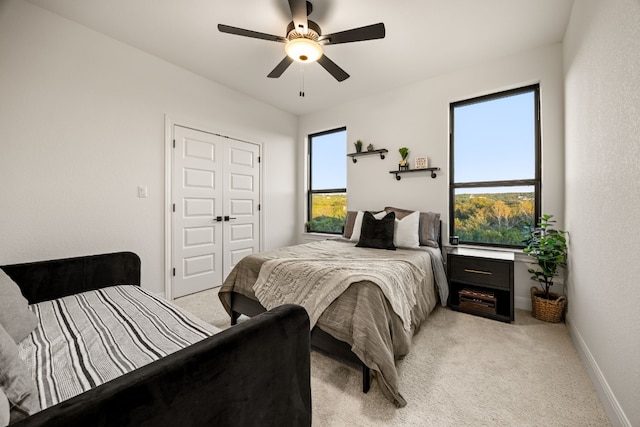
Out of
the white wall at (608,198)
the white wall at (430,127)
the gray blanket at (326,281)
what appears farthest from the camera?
the white wall at (430,127)

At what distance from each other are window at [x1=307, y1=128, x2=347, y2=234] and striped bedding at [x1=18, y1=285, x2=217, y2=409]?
308 centimetres

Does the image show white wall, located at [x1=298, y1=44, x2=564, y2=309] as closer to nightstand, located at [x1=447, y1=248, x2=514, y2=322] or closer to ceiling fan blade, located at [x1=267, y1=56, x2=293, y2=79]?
nightstand, located at [x1=447, y1=248, x2=514, y2=322]

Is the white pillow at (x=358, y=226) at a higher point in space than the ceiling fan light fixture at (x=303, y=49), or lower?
lower

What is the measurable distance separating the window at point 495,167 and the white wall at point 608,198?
70cm

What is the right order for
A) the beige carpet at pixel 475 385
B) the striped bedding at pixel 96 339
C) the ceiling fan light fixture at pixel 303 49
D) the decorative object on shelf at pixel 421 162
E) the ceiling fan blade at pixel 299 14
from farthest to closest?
the decorative object on shelf at pixel 421 162
the ceiling fan light fixture at pixel 303 49
the ceiling fan blade at pixel 299 14
the beige carpet at pixel 475 385
the striped bedding at pixel 96 339

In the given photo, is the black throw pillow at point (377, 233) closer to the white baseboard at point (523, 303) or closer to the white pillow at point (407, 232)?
the white pillow at point (407, 232)

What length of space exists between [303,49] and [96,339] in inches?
92.4

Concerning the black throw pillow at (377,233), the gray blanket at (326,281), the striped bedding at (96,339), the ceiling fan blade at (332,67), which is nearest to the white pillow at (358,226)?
the black throw pillow at (377,233)

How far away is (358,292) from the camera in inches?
64.1

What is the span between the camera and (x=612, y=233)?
55.6 inches

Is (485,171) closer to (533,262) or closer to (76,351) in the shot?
(533,262)

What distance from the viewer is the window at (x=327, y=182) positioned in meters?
4.36

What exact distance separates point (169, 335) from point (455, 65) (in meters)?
3.72

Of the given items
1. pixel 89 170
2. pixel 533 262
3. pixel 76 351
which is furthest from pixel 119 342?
pixel 533 262
